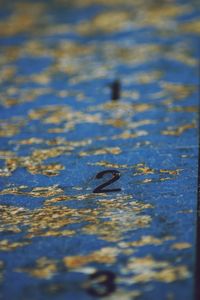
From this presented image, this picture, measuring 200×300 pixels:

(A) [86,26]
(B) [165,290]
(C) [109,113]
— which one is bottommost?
(B) [165,290]

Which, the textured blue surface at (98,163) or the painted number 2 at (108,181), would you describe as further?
the painted number 2 at (108,181)

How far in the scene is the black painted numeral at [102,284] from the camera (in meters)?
0.87

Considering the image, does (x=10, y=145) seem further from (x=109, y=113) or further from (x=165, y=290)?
(x=165, y=290)

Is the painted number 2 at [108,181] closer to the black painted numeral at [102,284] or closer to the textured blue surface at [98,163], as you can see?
the textured blue surface at [98,163]

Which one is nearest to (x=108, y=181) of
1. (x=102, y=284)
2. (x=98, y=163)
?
(x=98, y=163)

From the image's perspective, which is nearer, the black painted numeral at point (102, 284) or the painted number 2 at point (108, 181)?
the black painted numeral at point (102, 284)

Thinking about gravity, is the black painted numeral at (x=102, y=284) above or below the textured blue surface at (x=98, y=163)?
below

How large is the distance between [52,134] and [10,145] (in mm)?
188

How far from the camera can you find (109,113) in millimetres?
2068

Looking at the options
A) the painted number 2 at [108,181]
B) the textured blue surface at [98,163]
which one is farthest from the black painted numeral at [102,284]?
the painted number 2 at [108,181]

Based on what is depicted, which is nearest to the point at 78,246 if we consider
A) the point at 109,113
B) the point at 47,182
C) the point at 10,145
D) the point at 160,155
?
the point at 47,182

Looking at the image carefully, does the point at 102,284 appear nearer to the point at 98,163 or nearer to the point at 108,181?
the point at 108,181

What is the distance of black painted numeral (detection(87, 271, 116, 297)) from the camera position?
0.87 meters

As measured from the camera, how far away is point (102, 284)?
0.89 m
